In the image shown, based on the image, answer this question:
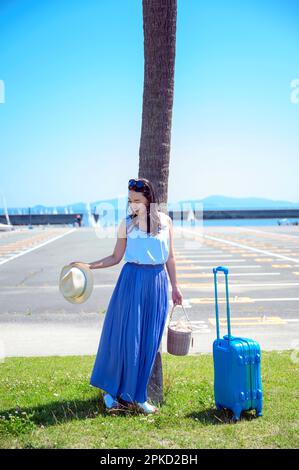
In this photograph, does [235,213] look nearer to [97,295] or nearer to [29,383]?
[97,295]

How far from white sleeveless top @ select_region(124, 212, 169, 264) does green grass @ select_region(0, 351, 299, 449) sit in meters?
1.29

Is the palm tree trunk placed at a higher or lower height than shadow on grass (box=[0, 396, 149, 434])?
higher

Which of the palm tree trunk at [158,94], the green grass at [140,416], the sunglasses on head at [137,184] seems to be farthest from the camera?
the palm tree trunk at [158,94]

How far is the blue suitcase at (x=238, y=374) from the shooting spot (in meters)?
4.57

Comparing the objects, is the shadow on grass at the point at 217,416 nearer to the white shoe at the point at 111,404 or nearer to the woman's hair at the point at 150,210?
the white shoe at the point at 111,404

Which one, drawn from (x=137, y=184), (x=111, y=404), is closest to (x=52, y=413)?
(x=111, y=404)

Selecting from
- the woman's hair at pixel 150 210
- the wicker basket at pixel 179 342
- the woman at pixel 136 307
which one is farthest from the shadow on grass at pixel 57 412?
A: the woman's hair at pixel 150 210

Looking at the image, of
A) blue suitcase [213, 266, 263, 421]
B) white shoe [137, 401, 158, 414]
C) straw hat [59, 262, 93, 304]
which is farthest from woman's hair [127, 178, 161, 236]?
white shoe [137, 401, 158, 414]

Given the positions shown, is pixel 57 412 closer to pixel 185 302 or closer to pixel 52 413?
pixel 52 413

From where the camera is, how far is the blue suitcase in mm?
4566

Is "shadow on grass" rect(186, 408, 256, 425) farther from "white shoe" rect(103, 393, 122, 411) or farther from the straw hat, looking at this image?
the straw hat

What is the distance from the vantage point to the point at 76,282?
4.55 meters
